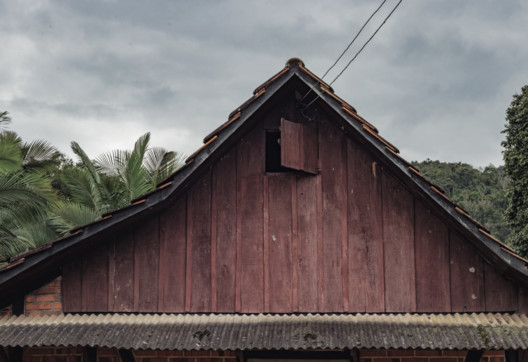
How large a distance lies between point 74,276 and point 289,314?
2.31m

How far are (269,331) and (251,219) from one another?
1.18m

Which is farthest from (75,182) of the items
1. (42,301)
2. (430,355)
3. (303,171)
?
(430,355)

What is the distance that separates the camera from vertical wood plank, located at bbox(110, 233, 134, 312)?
17.6ft

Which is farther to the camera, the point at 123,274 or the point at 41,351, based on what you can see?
the point at 41,351

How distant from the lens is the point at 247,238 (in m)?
5.44

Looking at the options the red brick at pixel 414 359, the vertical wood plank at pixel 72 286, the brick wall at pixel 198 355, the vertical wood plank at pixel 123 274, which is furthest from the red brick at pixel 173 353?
the red brick at pixel 414 359

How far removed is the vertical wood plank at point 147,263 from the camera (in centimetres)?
535

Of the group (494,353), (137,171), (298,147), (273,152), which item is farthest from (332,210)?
(137,171)

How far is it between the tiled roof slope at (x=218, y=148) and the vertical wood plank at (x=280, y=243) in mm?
801

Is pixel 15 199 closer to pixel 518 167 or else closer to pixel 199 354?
pixel 199 354

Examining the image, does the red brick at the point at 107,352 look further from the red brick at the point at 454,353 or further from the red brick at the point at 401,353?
the red brick at the point at 454,353

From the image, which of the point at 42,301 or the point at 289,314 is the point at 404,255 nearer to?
the point at 289,314

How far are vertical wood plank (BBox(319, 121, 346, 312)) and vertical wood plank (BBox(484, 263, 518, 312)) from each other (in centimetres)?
146

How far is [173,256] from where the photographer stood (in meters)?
5.41
